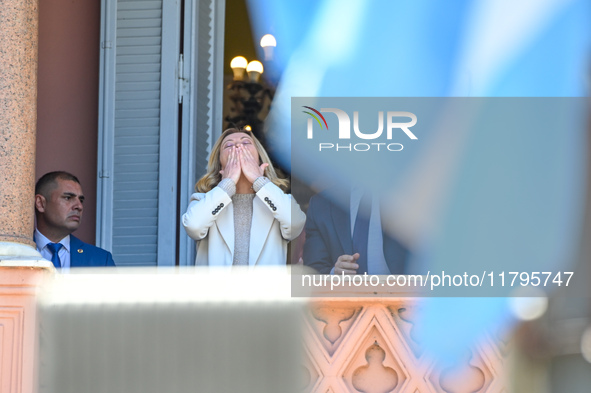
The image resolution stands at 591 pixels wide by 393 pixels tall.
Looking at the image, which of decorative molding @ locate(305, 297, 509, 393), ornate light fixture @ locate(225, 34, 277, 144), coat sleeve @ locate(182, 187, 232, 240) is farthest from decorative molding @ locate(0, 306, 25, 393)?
ornate light fixture @ locate(225, 34, 277, 144)

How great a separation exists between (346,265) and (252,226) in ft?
1.88

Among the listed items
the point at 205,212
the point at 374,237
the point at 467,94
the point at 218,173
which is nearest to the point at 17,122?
the point at 205,212

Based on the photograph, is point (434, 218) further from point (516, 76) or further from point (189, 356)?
point (189, 356)

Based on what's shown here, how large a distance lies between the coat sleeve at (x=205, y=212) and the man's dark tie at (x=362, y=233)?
642 millimetres

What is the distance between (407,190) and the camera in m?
6.83

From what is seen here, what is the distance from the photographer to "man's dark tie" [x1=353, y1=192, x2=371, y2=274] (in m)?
6.21

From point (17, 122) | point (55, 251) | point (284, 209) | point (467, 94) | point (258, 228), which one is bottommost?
point (55, 251)

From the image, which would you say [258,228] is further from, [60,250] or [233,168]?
[60,250]

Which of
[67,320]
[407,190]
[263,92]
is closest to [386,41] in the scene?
[263,92]

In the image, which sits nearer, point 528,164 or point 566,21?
point 528,164

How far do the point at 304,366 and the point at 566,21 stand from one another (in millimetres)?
3037

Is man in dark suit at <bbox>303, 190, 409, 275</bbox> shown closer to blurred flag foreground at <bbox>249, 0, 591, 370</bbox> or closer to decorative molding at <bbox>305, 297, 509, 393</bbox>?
blurred flag foreground at <bbox>249, 0, 591, 370</bbox>

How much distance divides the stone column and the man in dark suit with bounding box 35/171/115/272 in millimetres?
790

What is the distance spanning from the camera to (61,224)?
6789 mm
